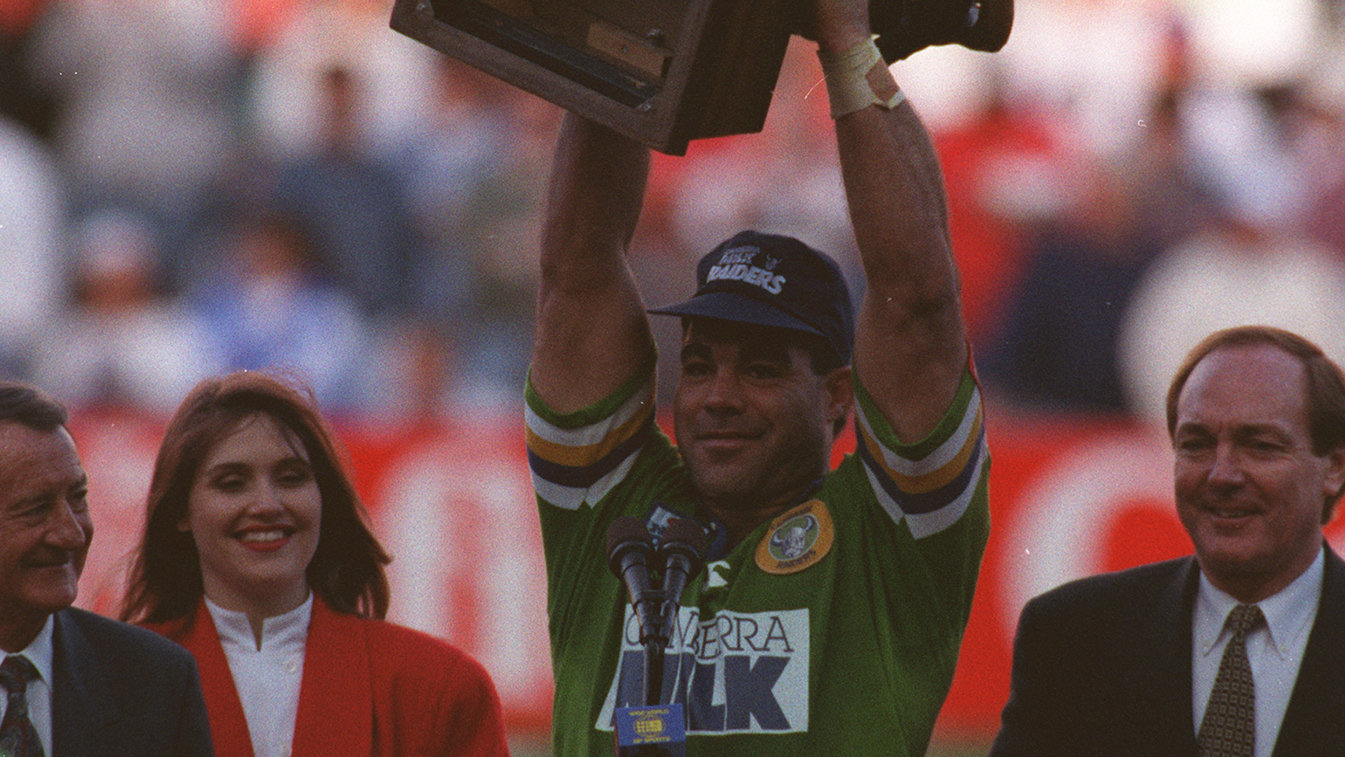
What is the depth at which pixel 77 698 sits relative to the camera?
9.47 ft

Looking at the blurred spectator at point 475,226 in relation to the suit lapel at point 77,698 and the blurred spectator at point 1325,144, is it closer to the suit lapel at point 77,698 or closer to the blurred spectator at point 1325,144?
the blurred spectator at point 1325,144

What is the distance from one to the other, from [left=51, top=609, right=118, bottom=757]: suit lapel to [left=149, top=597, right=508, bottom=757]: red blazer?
40 cm

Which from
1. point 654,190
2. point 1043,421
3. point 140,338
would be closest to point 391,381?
point 140,338

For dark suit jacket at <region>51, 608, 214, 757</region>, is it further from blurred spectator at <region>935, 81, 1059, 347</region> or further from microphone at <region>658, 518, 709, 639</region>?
blurred spectator at <region>935, 81, 1059, 347</region>

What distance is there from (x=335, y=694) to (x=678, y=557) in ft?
3.07

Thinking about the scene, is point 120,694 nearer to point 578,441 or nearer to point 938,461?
point 578,441

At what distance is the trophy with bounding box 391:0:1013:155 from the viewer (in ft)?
9.17

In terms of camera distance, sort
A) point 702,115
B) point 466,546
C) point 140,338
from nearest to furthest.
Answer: point 702,115 → point 466,546 → point 140,338

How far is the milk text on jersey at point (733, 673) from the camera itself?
310 centimetres

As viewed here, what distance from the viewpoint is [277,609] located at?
3527mm

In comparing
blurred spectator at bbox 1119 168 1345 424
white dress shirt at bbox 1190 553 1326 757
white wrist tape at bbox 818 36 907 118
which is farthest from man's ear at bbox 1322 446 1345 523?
blurred spectator at bbox 1119 168 1345 424

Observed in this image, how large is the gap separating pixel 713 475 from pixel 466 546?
383 centimetres

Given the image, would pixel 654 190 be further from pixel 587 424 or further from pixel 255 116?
pixel 587 424

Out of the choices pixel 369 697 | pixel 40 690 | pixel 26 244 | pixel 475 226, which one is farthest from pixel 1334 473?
pixel 26 244
